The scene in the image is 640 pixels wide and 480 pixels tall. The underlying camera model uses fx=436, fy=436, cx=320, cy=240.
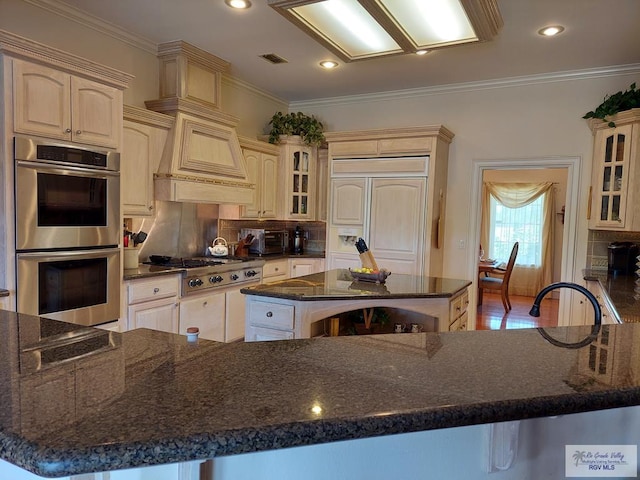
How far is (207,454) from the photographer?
0.59 meters

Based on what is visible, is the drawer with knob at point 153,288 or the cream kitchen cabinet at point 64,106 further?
the drawer with knob at point 153,288

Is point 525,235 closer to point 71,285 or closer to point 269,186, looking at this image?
point 269,186

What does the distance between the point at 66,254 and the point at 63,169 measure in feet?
1.69

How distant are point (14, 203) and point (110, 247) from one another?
671 mm

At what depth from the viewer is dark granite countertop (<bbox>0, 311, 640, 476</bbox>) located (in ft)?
1.92

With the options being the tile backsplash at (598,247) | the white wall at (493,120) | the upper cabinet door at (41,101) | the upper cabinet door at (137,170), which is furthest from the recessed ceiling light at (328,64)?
the tile backsplash at (598,247)

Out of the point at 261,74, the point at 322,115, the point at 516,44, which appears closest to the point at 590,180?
the point at 516,44

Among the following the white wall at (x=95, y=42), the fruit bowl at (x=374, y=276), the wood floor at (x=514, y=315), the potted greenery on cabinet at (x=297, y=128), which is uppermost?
the white wall at (x=95, y=42)

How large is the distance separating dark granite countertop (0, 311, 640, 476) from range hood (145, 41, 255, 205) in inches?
110

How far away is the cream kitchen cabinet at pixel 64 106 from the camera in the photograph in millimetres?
2428

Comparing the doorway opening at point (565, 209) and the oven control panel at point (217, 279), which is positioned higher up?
the doorway opening at point (565, 209)

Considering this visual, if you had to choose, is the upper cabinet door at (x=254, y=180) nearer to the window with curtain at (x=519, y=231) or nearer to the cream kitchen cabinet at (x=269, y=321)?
the cream kitchen cabinet at (x=269, y=321)

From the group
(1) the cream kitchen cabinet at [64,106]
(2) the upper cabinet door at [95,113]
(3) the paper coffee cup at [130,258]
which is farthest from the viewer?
(3) the paper coffee cup at [130,258]

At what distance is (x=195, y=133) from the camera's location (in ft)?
12.8
